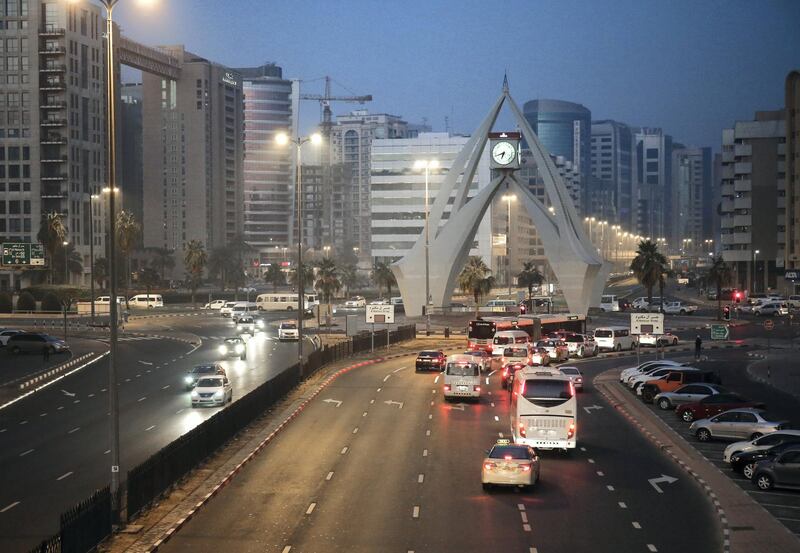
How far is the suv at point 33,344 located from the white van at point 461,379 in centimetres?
3408

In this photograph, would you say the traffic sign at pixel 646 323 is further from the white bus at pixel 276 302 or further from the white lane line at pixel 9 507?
the white bus at pixel 276 302

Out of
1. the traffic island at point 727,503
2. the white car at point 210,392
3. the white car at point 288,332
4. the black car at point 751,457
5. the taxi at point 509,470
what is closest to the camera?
the traffic island at point 727,503

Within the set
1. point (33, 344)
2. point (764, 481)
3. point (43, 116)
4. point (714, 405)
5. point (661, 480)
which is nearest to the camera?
point (764, 481)

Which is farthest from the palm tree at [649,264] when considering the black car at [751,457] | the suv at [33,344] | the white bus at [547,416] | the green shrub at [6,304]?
the black car at [751,457]

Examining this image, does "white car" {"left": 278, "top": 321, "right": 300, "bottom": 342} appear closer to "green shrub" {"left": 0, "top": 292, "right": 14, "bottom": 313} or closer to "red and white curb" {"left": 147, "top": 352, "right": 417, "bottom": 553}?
"red and white curb" {"left": 147, "top": 352, "right": 417, "bottom": 553}

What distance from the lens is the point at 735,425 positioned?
3366cm

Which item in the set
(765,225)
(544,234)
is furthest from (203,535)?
(765,225)

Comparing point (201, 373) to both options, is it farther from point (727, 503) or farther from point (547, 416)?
point (727, 503)

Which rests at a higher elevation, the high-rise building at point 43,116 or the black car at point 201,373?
the high-rise building at point 43,116

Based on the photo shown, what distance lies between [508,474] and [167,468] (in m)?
8.08

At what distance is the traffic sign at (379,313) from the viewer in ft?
228

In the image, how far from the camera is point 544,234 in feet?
336

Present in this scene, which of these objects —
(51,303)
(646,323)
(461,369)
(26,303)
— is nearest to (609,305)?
(51,303)

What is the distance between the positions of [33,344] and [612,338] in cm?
3874
